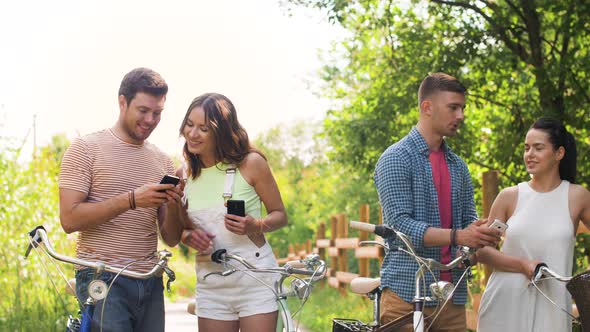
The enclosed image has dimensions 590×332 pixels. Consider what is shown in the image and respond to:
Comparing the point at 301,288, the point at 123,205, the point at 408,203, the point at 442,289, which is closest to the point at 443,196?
the point at 408,203

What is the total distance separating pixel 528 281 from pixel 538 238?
23cm

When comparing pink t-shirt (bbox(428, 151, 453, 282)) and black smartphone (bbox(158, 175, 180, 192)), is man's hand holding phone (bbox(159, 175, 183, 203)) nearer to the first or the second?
black smartphone (bbox(158, 175, 180, 192))

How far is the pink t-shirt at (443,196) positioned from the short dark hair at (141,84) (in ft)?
4.47

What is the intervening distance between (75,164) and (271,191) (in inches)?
36.8

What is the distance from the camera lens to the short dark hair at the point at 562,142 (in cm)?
542

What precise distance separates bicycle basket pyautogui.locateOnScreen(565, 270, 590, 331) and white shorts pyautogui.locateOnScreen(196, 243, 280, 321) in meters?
1.35

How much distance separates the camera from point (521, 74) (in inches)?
585

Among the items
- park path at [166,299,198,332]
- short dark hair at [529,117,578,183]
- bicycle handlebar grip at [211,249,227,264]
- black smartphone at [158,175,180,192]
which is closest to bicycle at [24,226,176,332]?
bicycle handlebar grip at [211,249,227,264]

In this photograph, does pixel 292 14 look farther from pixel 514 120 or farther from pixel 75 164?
pixel 75 164

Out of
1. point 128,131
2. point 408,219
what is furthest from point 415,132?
point 128,131

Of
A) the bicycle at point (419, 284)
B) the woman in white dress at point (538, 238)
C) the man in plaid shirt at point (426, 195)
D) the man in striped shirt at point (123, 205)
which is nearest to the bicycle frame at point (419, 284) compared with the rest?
the bicycle at point (419, 284)

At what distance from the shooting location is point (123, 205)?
4742mm

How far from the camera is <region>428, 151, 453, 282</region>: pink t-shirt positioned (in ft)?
16.3

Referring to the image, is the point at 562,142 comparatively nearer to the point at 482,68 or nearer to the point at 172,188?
the point at 172,188
